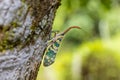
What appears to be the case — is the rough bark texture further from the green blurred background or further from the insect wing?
the green blurred background

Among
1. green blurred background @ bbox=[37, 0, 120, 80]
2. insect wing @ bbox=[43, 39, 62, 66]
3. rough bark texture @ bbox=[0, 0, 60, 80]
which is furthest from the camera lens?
green blurred background @ bbox=[37, 0, 120, 80]

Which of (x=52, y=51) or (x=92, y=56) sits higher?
(x=52, y=51)

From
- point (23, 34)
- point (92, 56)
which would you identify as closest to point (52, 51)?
point (23, 34)

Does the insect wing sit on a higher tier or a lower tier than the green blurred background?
higher

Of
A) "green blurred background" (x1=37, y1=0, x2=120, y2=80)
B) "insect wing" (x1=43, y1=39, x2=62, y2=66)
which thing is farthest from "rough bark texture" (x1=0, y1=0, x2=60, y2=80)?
"green blurred background" (x1=37, y1=0, x2=120, y2=80)

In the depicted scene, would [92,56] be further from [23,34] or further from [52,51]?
[23,34]

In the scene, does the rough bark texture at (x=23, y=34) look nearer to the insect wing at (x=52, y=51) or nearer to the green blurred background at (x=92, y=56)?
the insect wing at (x=52, y=51)

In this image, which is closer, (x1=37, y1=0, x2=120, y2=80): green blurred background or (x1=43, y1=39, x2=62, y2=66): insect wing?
(x1=43, y1=39, x2=62, y2=66): insect wing

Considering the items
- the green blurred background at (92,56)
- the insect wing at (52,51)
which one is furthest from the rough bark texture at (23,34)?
the green blurred background at (92,56)
